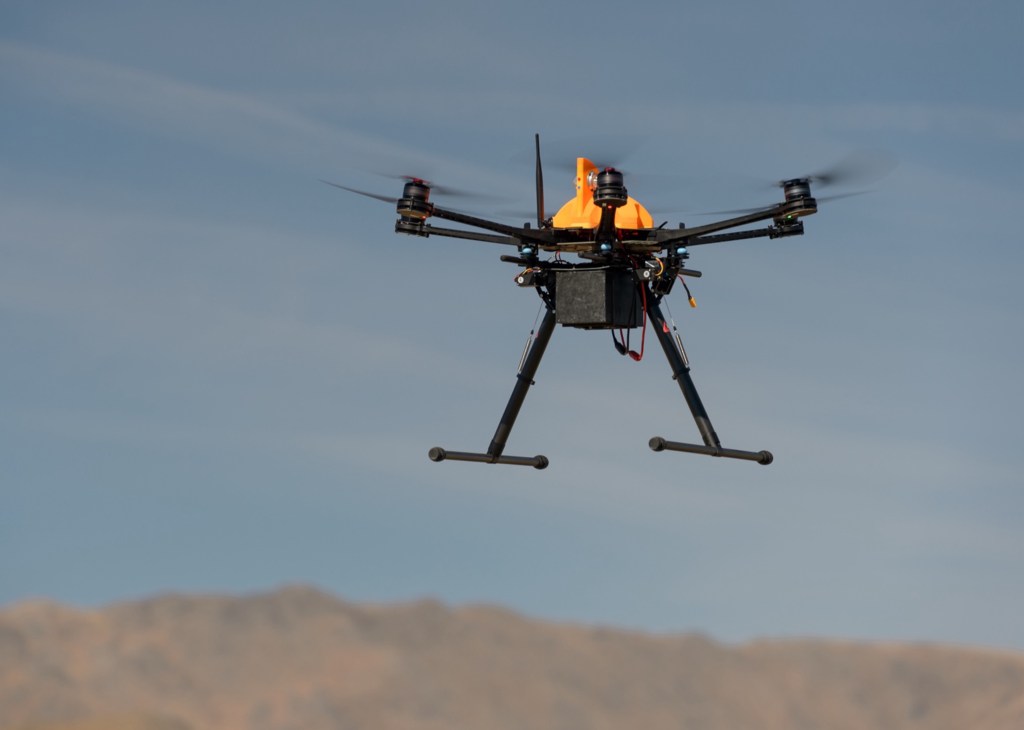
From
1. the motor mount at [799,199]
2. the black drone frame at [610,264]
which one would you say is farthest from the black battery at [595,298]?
the motor mount at [799,199]

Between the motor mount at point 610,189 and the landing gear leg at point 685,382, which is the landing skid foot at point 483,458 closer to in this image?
the landing gear leg at point 685,382

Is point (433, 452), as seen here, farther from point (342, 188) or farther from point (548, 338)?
point (342, 188)

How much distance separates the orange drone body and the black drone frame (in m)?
0.15

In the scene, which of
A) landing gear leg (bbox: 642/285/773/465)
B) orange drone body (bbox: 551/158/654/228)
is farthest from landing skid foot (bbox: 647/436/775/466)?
orange drone body (bbox: 551/158/654/228)

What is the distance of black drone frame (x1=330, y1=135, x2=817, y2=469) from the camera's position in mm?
36781

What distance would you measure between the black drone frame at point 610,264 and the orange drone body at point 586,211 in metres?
0.15

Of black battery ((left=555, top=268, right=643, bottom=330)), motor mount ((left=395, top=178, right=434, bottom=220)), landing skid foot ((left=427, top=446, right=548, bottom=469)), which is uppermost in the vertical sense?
motor mount ((left=395, top=178, right=434, bottom=220))

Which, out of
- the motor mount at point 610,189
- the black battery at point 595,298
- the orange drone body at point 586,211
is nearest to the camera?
the motor mount at point 610,189

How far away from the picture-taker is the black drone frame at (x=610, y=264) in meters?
36.8

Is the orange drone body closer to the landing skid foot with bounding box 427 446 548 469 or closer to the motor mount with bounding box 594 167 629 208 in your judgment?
the motor mount with bounding box 594 167 629 208

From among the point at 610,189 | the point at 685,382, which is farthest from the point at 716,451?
the point at 610,189

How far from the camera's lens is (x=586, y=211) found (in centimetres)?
3675

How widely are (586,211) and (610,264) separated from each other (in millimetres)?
1254

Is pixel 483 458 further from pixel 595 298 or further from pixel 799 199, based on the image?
pixel 799 199
